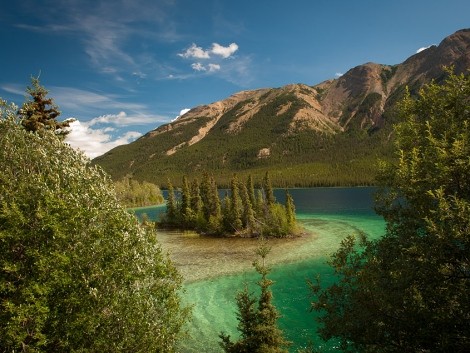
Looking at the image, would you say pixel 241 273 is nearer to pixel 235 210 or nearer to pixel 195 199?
pixel 235 210

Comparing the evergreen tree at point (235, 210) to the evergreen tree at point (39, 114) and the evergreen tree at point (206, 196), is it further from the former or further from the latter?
the evergreen tree at point (39, 114)

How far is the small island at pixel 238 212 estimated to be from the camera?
10075 cm

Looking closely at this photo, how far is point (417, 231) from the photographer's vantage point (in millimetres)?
16422

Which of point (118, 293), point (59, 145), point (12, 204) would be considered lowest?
point (118, 293)

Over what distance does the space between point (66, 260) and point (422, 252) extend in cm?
1626

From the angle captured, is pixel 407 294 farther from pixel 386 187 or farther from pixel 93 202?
pixel 93 202

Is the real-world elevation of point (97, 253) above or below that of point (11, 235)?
below

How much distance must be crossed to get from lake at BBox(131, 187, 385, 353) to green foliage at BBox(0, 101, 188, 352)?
12657 mm

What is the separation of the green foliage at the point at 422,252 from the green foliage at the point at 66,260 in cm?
1121

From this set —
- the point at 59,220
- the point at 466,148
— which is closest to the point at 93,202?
the point at 59,220

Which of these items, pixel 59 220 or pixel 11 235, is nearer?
pixel 11 235

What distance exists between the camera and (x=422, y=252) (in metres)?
13.4

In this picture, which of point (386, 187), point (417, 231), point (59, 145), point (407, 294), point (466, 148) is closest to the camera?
point (466, 148)

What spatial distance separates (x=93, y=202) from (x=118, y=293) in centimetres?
562
